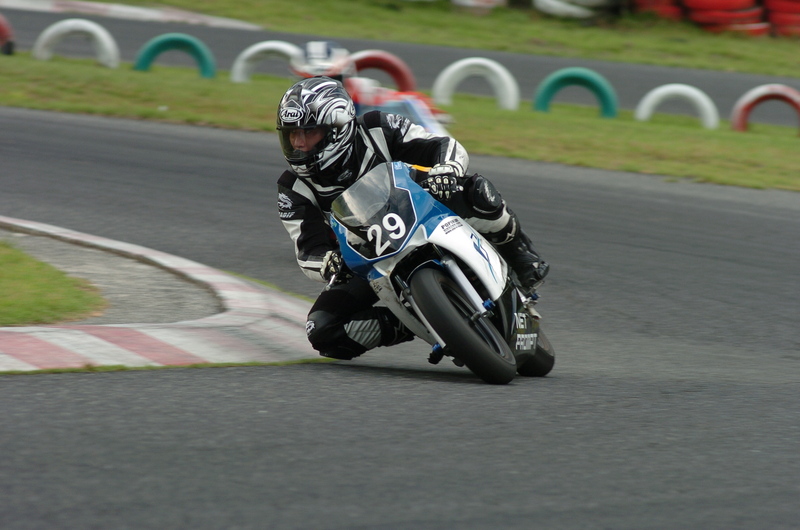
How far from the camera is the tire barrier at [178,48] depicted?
52.5 feet

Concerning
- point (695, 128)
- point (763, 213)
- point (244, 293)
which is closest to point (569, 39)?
point (695, 128)

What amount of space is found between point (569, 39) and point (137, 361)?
17975 mm

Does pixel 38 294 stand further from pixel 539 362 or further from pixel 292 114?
pixel 539 362

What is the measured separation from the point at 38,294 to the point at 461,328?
253cm

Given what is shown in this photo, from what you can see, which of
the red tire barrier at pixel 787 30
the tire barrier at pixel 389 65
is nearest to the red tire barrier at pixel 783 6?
the red tire barrier at pixel 787 30

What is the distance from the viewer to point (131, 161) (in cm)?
1063

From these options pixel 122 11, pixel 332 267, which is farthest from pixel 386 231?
pixel 122 11

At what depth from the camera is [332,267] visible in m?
4.98

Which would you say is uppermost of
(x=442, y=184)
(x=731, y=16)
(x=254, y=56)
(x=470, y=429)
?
(x=442, y=184)

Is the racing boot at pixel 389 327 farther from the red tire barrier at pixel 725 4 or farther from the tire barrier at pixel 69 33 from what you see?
the red tire barrier at pixel 725 4

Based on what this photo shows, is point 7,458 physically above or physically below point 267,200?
above

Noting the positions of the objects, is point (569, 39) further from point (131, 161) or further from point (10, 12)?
point (131, 161)

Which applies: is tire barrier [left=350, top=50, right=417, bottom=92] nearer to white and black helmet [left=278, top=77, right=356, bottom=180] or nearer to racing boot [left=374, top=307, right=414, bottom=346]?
white and black helmet [left=278, top=77, right=356, bottom=180]

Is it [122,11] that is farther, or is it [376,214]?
[122,11]
